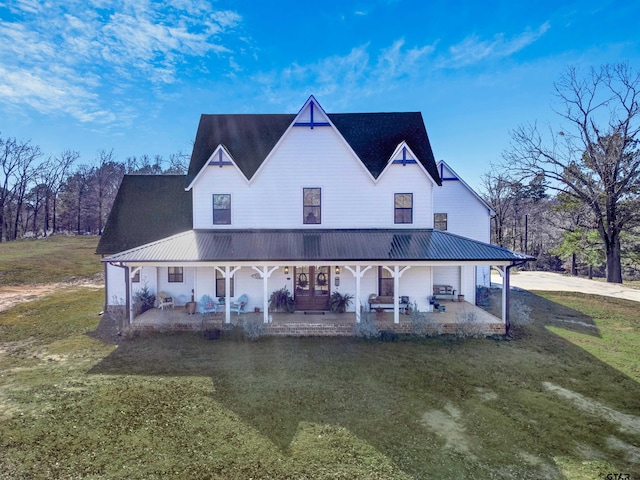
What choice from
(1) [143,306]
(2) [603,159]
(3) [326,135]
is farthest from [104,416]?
(2) [603,159]

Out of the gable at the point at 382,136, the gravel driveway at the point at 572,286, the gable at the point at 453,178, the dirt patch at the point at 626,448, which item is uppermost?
the gable at the point at 382,136

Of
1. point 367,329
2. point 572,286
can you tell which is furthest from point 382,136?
point 572,286

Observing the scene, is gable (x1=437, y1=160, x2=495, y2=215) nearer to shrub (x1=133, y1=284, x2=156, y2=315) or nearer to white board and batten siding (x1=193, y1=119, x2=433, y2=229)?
white board and batten siding (x1=193, y1=119, x2=433, y2=229)

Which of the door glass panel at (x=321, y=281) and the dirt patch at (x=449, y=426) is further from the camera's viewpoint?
the door glass panel at (x=321, y=281)

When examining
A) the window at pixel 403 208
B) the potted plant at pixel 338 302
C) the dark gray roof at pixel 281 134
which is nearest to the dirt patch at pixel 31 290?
the dark gray roof at pixel 281 134

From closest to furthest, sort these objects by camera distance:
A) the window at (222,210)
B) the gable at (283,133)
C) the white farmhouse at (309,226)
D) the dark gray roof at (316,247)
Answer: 1. the dark gray roof at (316,247)
2. the white farmhouse at (309,226)
3. the window at (222,210)
4. the gable at (283,133)

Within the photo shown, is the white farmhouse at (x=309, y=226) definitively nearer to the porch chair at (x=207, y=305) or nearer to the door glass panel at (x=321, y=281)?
the door glass panel at (x=321, y=281)
